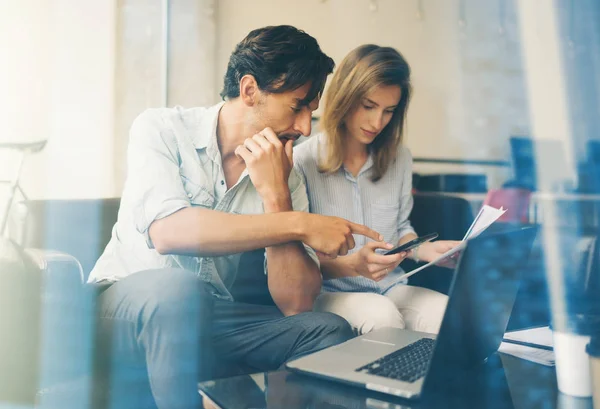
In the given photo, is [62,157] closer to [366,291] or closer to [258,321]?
[258,321]

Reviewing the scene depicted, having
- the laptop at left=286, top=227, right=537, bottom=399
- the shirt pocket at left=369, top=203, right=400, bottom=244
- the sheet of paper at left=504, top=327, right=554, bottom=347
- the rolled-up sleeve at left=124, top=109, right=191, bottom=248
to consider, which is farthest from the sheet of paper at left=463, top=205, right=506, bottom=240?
the rolled-up sleeve at left=124, top=109, right=191, bottom=248

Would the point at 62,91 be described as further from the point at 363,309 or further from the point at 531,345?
the point at 531,345

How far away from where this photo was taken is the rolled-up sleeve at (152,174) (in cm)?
93

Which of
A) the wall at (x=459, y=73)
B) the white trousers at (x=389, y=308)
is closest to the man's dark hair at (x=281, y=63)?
the white trousers at (x=389, y=308)

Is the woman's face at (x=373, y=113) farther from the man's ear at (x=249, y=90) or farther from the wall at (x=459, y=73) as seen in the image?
the wall at (x=459, y=73)

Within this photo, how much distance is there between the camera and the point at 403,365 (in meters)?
0.65

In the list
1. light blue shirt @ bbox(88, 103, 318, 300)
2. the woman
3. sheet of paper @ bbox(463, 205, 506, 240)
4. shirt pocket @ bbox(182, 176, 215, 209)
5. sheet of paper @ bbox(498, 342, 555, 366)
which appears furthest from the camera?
the woman

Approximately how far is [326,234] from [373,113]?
419 mm

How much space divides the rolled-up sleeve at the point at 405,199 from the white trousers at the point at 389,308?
16 cm

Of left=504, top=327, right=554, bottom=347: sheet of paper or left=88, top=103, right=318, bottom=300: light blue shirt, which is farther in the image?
left=88, top=103, right=318, bottom=300: light blue shirt

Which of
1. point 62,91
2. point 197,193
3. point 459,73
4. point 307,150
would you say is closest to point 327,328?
point 197,193

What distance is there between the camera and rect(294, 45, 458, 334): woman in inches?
49.1

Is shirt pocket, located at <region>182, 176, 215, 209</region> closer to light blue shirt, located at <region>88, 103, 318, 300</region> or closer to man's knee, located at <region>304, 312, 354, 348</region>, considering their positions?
light blue shirt, located at <region>88, 103, 318, 300</region>

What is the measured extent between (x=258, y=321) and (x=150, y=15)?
109 centimetres
